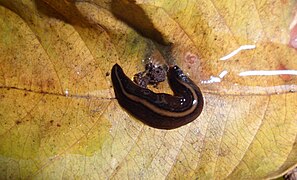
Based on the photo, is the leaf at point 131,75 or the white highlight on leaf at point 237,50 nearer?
the leaf at point 131,75

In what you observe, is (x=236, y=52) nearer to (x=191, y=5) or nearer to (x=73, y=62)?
(x=191, y=5)

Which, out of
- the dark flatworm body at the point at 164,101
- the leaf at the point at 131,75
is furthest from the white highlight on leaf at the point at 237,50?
the dark flatworm body at the point at 164,101

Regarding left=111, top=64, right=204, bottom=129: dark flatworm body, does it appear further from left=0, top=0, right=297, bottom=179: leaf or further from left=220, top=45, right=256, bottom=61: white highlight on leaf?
left=220, top=45, right=256, bottom=61: white highlight on leaf

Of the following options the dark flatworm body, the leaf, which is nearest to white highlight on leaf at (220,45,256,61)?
the leaf

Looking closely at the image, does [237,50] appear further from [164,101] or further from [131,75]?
[131,75]

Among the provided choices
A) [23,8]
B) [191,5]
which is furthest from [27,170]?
[191,5]

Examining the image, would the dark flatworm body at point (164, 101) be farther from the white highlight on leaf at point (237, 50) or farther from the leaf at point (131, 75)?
the white highlight on leaf at point (237, 50)
